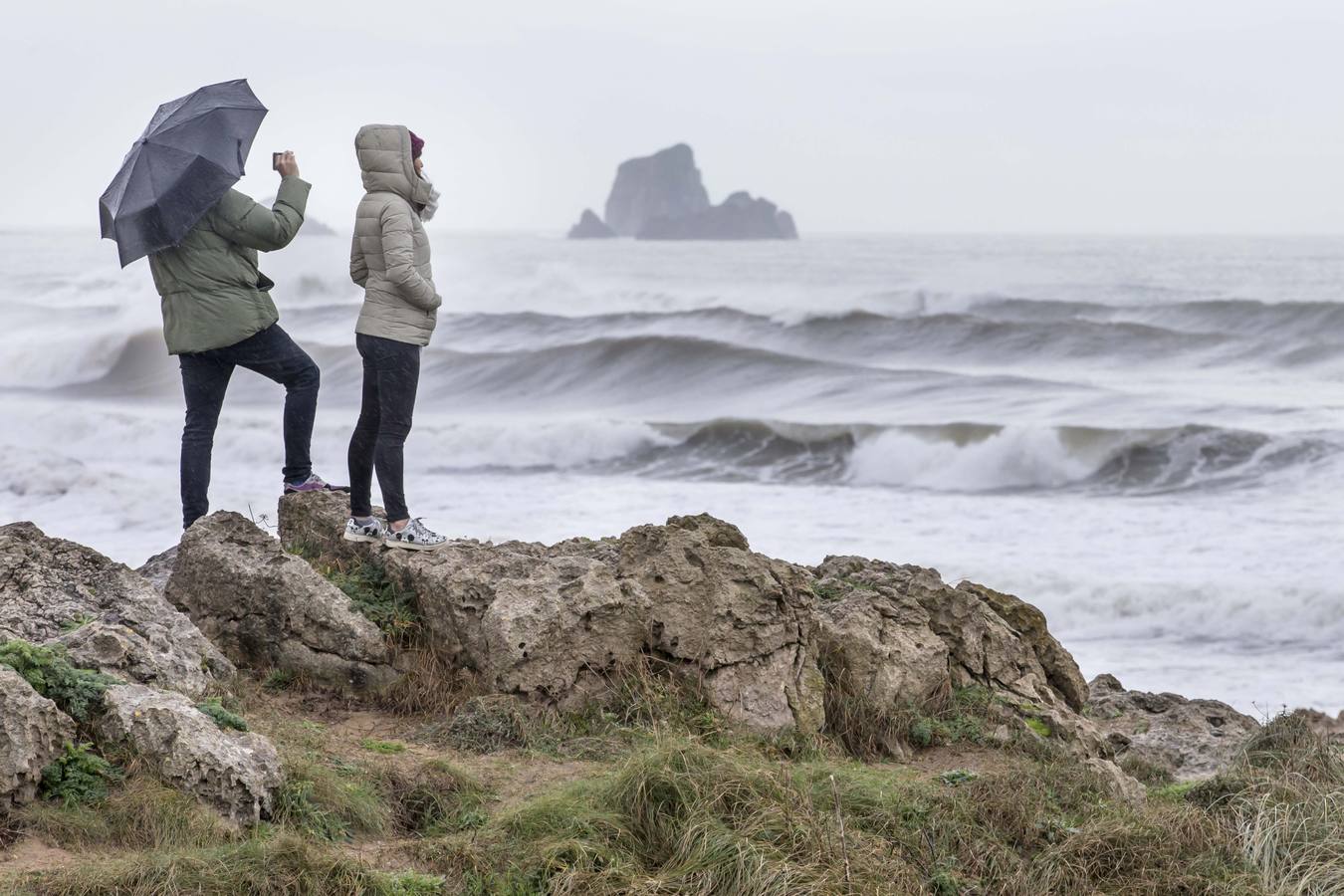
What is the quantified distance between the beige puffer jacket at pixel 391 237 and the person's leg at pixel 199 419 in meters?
0.87

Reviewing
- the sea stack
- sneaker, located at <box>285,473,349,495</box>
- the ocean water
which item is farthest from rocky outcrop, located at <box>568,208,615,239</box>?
sneaker, located at <box>285,473,349,495</box>

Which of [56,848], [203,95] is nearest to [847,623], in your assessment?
[56,848]

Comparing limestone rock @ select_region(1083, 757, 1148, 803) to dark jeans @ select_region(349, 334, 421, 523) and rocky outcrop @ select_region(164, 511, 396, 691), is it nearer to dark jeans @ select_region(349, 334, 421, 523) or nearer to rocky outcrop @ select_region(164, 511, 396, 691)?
rocky outcrop @ select_region(164, 511, 396, 691)

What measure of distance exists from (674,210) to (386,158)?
119168 millimetres

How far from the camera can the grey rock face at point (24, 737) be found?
3.59 meters

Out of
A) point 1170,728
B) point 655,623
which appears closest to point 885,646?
point 655,623

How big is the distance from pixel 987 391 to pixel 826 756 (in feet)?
58.6

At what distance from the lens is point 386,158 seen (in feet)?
17.9

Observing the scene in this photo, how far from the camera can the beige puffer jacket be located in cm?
542

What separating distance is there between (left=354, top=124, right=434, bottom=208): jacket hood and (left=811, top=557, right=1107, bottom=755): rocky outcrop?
243 centimetres

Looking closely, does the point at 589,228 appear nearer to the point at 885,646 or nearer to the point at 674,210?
the point at 674,210

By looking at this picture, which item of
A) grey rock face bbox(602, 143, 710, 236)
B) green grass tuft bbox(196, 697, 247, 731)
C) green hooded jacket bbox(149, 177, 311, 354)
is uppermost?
grey rock face bbox(602, 143, 710, 236)

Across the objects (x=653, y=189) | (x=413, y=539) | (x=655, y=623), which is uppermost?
(x=653, y=189)

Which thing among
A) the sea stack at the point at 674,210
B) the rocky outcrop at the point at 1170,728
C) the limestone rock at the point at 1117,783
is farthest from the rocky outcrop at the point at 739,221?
the limestone rock at the point at 1117,783
